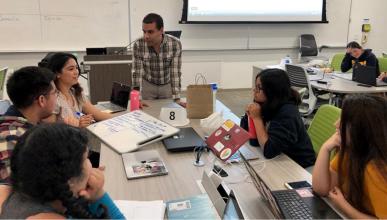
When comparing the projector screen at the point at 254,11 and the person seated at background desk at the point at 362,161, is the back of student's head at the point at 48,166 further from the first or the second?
the projector screen at the point at 254,11

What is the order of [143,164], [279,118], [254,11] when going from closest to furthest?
[143,164], [279,118], [254,11]

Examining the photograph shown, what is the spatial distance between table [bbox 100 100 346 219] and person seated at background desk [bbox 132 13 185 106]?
1532mm

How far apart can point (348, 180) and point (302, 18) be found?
5401 millimetres

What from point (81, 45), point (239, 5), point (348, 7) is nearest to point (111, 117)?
point (81, 45)

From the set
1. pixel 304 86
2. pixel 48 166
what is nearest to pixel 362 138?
pixel 48 166

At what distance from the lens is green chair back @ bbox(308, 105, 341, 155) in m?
2.13

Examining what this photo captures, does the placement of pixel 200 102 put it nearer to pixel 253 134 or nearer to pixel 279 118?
pixel 253 134

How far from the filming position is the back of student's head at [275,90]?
2004 mm

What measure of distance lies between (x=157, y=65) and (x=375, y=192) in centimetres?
249

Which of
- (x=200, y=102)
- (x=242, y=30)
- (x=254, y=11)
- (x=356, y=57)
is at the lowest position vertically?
(x=200, y=102)

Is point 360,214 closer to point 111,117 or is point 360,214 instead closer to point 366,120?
point 366,120

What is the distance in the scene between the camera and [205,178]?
4.80 ft

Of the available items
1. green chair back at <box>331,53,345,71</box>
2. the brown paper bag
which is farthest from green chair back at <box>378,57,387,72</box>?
the brown paper bag

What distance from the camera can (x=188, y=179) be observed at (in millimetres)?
1599
